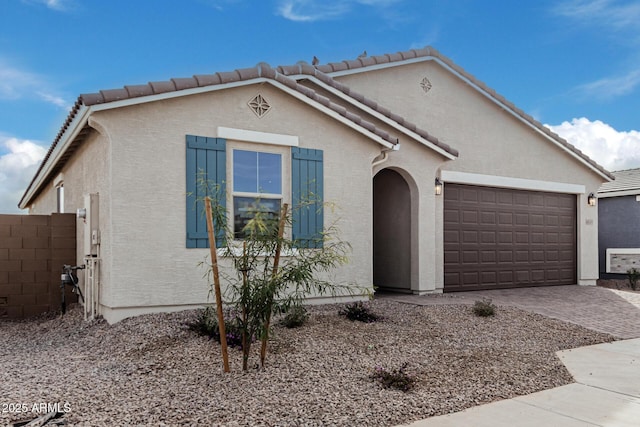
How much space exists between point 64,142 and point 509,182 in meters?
10.3

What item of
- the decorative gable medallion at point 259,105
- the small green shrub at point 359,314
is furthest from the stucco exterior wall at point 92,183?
the small green shrub at point 359,314

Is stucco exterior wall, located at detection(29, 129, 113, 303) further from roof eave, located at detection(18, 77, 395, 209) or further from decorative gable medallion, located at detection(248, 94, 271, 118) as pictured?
decorative gable medallion, located at detection(248, 94, 271, 118)

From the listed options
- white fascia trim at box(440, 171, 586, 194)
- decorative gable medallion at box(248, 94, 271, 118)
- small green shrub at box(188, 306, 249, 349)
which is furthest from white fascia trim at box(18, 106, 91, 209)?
white fascia trim at box(440, 171, 586, 194)

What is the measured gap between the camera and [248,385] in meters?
5.11

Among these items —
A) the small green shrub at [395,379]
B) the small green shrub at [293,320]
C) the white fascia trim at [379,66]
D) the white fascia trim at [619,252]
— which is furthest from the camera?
the white fascia trim at [619,252]

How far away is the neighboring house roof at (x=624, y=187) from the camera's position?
56.9 feet

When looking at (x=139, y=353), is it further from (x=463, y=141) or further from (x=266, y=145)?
(x=463, y=141)

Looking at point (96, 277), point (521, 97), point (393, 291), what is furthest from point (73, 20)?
point (521, 97)

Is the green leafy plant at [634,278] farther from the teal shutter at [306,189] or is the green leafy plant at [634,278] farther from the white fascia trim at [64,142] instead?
the white fascia trim at [64,142]

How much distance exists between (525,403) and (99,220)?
6.57m

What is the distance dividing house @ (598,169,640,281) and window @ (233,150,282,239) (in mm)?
13991

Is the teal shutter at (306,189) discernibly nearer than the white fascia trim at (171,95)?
No

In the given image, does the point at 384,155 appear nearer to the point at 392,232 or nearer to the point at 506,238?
the point at 392,232

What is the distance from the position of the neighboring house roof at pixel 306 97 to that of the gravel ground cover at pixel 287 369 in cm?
322
